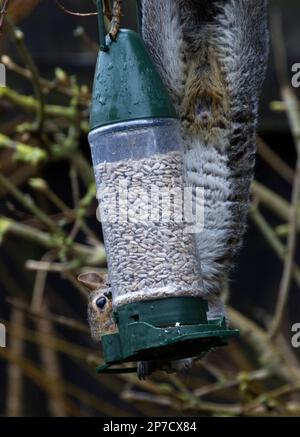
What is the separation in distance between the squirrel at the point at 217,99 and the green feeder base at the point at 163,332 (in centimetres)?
32

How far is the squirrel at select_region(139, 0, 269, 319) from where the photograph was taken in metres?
2.79

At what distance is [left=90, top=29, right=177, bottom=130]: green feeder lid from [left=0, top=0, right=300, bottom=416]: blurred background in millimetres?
1173

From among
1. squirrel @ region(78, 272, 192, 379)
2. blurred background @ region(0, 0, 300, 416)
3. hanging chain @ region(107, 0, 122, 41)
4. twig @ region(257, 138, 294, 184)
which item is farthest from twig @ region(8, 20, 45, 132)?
twig @ region(257, 138, 294, 184)

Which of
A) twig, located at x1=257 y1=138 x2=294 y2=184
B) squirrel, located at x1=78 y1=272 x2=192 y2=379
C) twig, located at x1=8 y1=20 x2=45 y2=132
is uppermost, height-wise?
twig, located at x1=257 y1=138 x2=294 y2=184

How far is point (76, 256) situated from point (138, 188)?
5.05 feet

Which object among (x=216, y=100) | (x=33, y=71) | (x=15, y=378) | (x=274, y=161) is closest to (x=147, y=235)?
(x=216, y=100)

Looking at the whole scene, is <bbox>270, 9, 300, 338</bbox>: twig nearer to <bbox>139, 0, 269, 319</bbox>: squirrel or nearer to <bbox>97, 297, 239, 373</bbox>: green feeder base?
<bbox>139, 0, 269, 319</bbox>: squirrel

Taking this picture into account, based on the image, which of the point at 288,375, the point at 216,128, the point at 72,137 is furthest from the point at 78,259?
the point at 216,128

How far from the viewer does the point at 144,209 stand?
255cm

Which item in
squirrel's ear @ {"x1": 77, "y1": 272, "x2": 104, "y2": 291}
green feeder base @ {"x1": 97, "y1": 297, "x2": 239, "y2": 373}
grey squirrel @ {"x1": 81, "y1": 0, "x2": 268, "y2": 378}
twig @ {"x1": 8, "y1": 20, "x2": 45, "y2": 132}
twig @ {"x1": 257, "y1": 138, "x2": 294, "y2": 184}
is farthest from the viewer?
twig @ {"x1": 257, "y1": 138, "x2": 294, "y2": 184}

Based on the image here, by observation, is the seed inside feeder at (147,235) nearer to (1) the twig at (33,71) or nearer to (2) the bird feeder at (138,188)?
(2) the bird feeder at (138,188)

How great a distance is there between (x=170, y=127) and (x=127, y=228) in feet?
0.87

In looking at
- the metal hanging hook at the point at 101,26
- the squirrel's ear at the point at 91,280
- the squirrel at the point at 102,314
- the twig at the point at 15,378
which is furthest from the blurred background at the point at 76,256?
the metal hanging hook at the point at 101,26

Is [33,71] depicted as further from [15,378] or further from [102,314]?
[15,378]
